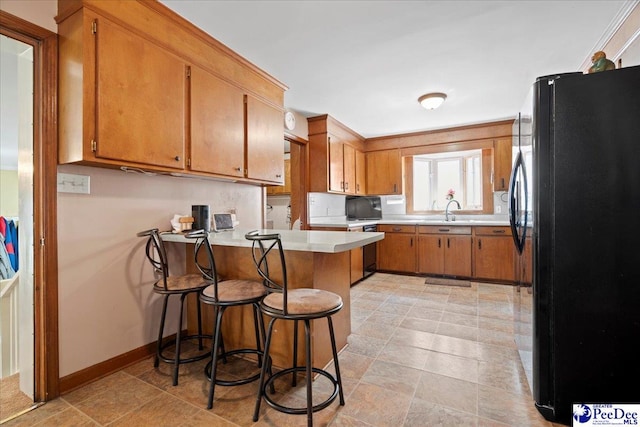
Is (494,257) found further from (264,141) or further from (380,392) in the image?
(264,141)

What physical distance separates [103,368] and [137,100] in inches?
66.3

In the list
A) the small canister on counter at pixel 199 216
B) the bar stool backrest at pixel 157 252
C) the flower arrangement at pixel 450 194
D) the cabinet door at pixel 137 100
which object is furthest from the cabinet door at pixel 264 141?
the flower arrangement at pixel 450 194

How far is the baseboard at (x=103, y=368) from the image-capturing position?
1.72 meters

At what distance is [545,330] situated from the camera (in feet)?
4.86

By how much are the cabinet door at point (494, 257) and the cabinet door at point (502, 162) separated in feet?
2.84

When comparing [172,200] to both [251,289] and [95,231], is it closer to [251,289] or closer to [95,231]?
[95,231]

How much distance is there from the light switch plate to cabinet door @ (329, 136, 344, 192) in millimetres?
2930

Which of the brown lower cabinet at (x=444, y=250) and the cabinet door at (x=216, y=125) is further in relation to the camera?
the brown lower cabinet at (x=444, y=250)

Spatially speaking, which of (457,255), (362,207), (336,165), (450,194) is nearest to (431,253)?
(457,255)

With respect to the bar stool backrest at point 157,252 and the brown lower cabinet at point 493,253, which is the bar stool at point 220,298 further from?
the brown lower cabinet at point 493,253

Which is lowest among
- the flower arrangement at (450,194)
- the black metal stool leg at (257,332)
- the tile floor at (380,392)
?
the tile floor at (380,392)

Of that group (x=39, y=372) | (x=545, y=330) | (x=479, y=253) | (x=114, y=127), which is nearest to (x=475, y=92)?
(x=479, y=253)

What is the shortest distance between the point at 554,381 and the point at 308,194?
3316 mm

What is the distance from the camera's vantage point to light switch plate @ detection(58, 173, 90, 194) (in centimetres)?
170
